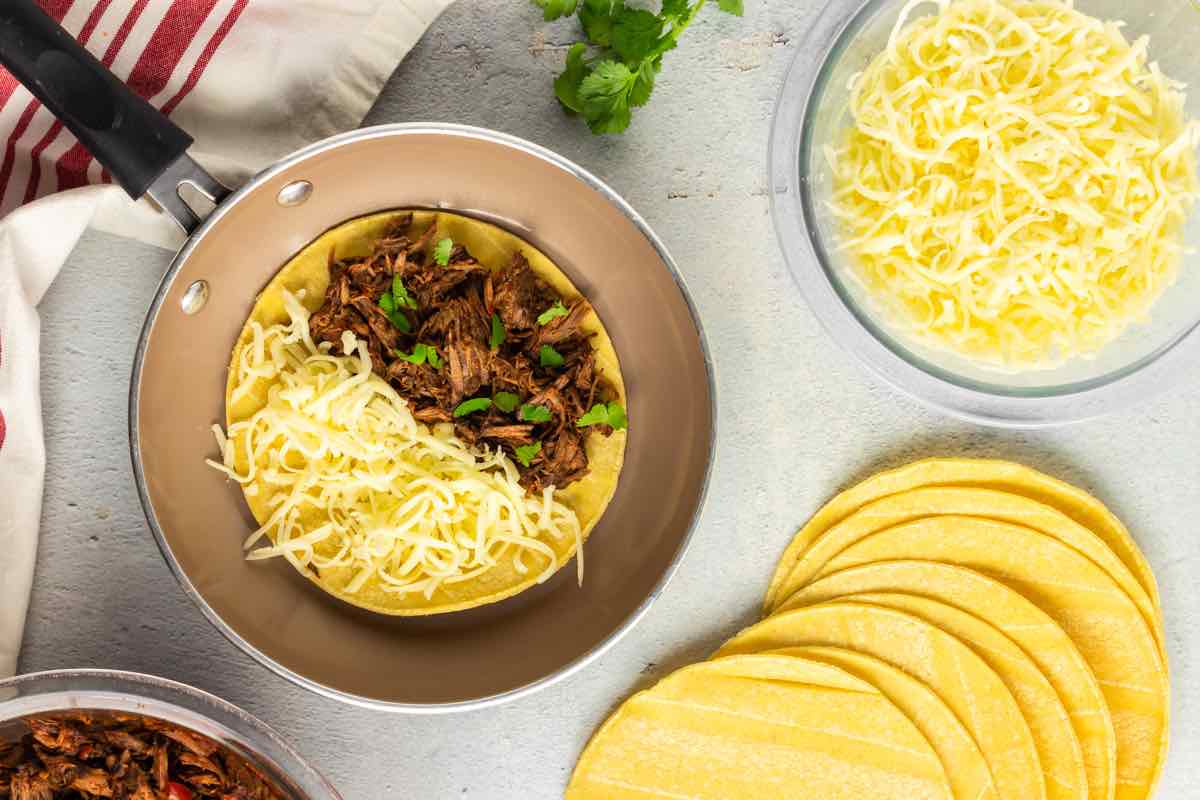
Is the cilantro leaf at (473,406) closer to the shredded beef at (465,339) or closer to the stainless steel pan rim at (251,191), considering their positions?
the shredded beef at (465,339)

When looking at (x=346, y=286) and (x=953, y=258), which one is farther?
(x=346, y=286)

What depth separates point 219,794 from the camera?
5.60ft

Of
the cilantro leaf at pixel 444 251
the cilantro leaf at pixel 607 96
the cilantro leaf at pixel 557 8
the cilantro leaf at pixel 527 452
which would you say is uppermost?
the cilantro leaf at pixel 557 8

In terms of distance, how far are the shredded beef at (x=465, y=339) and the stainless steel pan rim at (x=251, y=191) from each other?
0.68 feet

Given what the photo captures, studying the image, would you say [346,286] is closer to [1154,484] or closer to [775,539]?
[775,539]

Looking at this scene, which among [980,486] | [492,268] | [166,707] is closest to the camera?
[166,707]

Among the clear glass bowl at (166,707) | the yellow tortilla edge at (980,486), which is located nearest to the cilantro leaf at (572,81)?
the yellow tortilla edge at (980,486)

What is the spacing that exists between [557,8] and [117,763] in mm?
1547

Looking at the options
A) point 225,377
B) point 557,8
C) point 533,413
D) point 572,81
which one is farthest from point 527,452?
point 557,8

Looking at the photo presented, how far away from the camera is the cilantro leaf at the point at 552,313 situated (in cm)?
179

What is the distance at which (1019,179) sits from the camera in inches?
62.4

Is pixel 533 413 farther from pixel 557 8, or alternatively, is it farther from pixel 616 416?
pixel 557 8

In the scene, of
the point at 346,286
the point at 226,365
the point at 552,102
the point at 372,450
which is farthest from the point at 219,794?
the point at 552,102

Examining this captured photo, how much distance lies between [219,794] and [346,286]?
93cm
